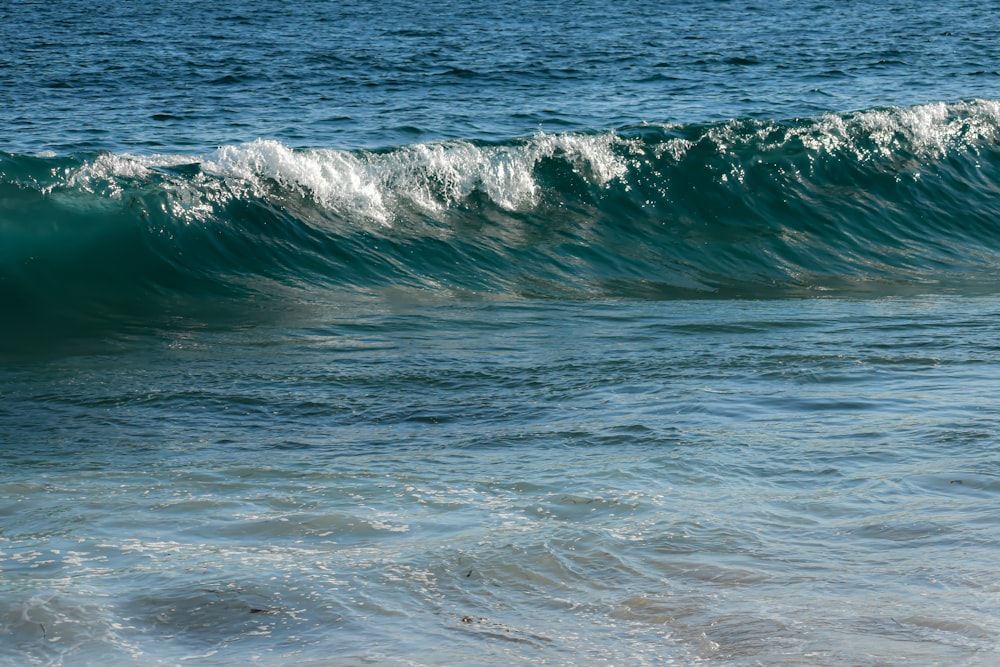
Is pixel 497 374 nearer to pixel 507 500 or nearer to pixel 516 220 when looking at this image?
pixel 507 500

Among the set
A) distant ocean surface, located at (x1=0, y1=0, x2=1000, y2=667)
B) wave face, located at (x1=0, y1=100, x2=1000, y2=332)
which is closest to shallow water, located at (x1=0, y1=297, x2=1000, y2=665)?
distant ocean surface, located at (x1=0, y1=0, x2=1000, y2=667)

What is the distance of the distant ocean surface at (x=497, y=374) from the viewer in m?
3.22

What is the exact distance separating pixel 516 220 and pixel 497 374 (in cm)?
490

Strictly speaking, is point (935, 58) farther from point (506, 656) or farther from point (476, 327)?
point (506, 656)

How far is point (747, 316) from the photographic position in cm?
778

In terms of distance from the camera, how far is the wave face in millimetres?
8875

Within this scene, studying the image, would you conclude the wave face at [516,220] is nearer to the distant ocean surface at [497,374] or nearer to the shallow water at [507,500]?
the distant ocean surface at [497,374]

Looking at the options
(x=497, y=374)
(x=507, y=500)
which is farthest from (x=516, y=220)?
(x=507, y=500)

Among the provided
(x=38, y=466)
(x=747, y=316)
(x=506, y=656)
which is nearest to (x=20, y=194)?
(x=38, y=466)

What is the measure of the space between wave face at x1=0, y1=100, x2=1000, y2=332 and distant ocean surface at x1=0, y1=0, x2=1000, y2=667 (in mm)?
43

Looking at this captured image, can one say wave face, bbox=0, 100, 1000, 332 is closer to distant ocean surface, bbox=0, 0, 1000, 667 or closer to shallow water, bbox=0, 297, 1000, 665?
distant ocean surface, bbox=0, 0, 1000, 667

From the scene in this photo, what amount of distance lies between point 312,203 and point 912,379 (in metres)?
6.03

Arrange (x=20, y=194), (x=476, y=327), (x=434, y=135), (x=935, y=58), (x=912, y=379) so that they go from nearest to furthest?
(x=912, y=379) < (x=476, y=327) < (x=20, y=194) < (x=434, y=135) < (x=935, y=58)

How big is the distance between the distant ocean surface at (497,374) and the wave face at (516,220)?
0.04 m
